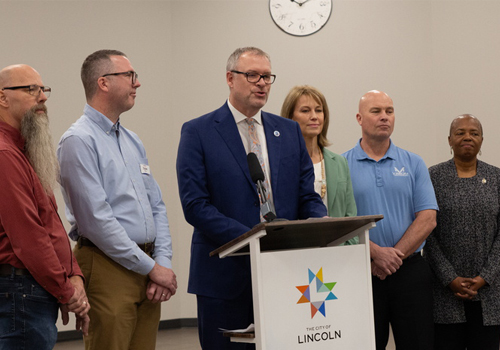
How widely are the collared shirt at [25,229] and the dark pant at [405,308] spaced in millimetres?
1804

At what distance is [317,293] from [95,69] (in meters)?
1.53

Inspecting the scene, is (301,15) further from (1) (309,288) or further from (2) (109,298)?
(1) (309,288)

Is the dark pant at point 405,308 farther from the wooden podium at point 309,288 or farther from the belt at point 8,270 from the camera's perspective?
the belt at point 8,270

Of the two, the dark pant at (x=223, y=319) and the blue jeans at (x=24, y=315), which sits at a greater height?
the blue jeans at (x=24, y=315)

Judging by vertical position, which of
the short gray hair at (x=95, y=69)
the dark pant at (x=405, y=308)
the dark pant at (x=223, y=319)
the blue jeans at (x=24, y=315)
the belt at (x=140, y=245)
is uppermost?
the short gray hair at (x=95, y=69)

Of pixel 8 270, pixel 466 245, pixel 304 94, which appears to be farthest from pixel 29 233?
pixel 466 245

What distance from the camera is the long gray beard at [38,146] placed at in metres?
2.46

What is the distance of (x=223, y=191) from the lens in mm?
2803

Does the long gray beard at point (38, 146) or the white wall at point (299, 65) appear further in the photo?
the white wall at point (299, 65)

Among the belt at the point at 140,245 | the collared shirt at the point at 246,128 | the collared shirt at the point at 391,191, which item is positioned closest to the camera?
the belt at the point at 140,245

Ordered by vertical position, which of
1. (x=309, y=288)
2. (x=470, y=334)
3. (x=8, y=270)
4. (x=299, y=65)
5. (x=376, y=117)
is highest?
(x=299, y=65)

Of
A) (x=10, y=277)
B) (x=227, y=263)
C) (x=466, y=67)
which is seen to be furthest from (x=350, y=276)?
(x=466, y=67)

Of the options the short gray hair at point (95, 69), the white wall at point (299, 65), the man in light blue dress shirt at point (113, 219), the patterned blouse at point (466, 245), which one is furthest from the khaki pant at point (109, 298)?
the white wall at point (299, 65)

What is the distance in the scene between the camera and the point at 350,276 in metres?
2.33
